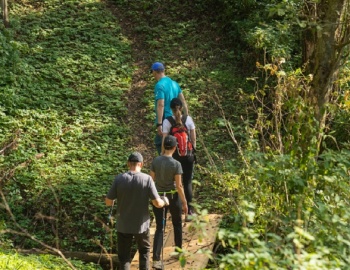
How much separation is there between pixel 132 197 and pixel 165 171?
762 mm

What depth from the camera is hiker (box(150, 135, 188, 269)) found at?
829cm

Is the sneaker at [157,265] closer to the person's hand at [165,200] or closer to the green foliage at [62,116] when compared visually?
the person's hand at [165,200]

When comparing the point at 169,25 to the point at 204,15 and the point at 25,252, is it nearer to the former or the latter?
the point at 204,15

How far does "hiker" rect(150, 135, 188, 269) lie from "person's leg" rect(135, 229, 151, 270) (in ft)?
1.21

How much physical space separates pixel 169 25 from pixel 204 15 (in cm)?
111

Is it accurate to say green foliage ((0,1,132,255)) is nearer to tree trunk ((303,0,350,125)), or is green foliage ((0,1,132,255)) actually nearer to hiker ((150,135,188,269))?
hiker ((150,135,188,269))

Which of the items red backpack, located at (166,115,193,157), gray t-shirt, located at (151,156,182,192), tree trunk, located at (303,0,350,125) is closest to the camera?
gray t-shirt, located at (151,156,182,192)

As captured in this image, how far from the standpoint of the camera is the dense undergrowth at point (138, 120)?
7359 millimetres

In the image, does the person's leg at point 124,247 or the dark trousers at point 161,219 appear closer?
the person's leg at point 124,247

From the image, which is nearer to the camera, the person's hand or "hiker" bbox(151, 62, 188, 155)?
the person's hand

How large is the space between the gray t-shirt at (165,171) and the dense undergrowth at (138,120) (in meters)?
0.64

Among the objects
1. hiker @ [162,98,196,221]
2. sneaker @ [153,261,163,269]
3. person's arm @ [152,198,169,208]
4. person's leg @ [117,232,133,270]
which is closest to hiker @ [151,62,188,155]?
hiker @ [162,98,196,221]

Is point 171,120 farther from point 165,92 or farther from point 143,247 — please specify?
point 143,247

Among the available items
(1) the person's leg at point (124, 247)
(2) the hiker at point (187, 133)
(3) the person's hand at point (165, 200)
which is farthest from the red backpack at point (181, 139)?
(1) the person's leg at point (124, 247)
